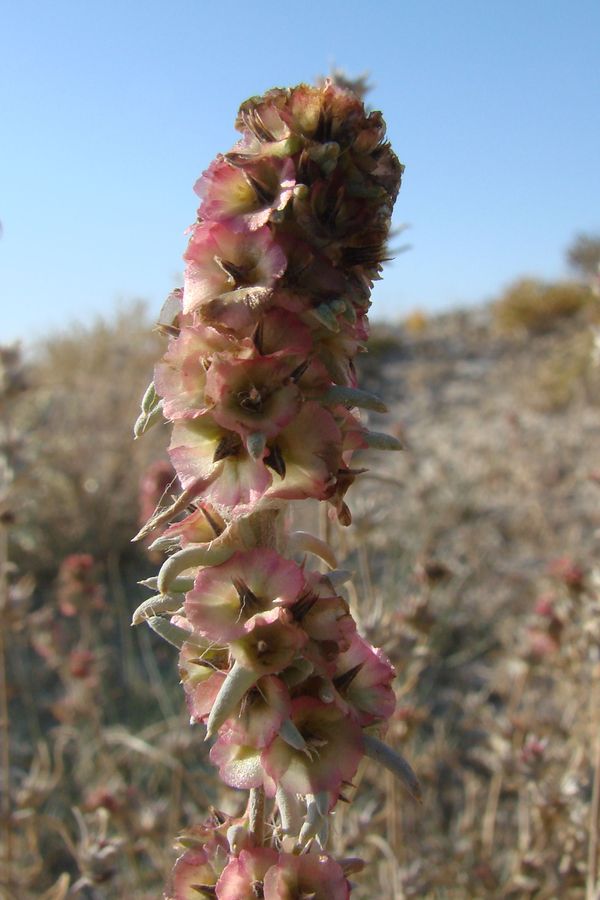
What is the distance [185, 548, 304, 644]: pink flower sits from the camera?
3.03ft

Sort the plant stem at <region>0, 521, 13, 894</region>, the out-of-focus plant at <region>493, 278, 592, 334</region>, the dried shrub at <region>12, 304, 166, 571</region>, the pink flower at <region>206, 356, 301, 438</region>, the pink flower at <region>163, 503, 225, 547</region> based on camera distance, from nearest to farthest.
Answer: the pink flower at <region>206, 356, 301, 438</region>, the pink flower at <region>163, 503, 225, 547</region>, the plant stem at <region>0, 521, 13, 894</region>, the dried shrub at <region>12, 304, 166, 571</region>, the out-of-focus plant at <region>493, 278, 592, 334</region>

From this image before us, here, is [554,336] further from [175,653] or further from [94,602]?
[94,602]

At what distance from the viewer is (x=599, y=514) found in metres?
6.80

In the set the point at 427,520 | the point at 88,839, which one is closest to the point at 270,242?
the point at 88,839

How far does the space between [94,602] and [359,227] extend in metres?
3.06

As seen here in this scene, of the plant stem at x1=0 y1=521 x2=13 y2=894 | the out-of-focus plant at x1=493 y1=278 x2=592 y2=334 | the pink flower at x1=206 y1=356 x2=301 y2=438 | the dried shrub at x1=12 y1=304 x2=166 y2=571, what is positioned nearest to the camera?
the pink flower at x1=206 y1=356 x2=301 y2=438

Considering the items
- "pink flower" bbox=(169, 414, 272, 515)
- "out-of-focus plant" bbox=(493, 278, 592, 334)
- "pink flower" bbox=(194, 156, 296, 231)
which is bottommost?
"pink flower" bbox=(169, 414, 272, 515)

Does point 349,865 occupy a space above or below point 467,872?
above

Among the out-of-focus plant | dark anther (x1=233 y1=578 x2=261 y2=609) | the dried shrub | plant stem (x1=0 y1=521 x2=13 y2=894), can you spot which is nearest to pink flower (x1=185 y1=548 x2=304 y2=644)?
dark anther (x1=233 y1=578 x2=261 y2=609)

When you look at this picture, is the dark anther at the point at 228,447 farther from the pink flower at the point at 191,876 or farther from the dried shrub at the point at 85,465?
the dried shrub at the point at 85,465

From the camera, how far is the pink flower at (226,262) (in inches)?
35.8

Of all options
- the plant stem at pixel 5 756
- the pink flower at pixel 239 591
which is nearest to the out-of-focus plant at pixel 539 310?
the plant stem at pixel 5 756

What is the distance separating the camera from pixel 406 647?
99.3 inches

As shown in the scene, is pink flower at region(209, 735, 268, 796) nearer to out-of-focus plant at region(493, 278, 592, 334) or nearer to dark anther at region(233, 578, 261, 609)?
dark anther at region(233, 578, 261, 609)
